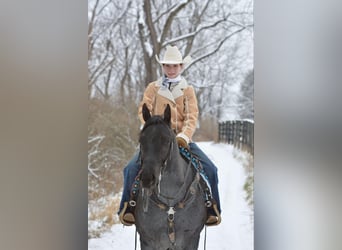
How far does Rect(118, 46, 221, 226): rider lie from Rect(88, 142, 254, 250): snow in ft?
1.14

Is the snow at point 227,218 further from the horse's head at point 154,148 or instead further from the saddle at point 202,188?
the horse's head at point 154,148

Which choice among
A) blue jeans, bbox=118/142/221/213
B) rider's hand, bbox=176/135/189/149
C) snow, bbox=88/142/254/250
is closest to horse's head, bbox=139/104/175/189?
rider's hand, bbox=176/135/189/149

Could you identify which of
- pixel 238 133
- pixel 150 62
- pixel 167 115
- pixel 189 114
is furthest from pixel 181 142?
pixel 150 62

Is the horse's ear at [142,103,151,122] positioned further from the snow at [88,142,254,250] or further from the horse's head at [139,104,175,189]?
the snow at [88,142,254,250]

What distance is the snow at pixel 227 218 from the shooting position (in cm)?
256

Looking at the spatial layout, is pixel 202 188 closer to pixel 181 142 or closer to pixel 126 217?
pixel 181 142

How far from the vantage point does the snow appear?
2557 millimetres

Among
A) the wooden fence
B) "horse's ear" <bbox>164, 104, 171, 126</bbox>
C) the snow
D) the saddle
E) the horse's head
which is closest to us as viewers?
the horse's head

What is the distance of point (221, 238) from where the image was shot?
2.71 metres
